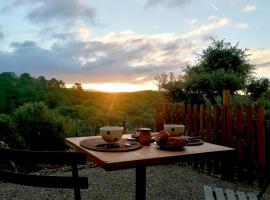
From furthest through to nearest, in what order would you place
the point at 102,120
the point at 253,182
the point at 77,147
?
1. the point at 102,120
2. the point at 253,182
3. the point at 77,147

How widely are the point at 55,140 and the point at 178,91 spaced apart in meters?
3.52

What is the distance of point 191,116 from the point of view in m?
6.07

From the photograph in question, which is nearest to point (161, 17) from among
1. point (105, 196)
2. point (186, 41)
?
point (186, 41)

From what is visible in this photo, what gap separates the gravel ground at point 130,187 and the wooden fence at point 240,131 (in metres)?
0.34

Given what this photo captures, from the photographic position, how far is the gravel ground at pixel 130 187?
4336 mm

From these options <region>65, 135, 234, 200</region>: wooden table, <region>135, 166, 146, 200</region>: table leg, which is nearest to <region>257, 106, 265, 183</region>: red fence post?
<region>65, 135, 234, 200</region>: wooden table

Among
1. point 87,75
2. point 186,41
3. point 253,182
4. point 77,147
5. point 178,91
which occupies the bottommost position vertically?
point 253,182

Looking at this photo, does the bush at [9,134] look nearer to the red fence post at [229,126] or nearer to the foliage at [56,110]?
the foliage at [56,110]

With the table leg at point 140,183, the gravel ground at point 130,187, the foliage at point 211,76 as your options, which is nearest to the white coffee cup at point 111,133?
the table leg at point 140,183

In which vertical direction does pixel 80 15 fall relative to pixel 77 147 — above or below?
above

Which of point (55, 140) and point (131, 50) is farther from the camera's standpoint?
point (131, 50)

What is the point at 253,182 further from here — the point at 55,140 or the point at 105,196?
the point at 55,140

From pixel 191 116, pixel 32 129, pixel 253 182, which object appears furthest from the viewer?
pixel 32 129

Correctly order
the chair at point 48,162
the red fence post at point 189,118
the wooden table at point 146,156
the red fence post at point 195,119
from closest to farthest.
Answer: the chair at point 48,162, the wooden table at point 146,156, the red fence post at point 195,119, the red fence post at point 189,118
